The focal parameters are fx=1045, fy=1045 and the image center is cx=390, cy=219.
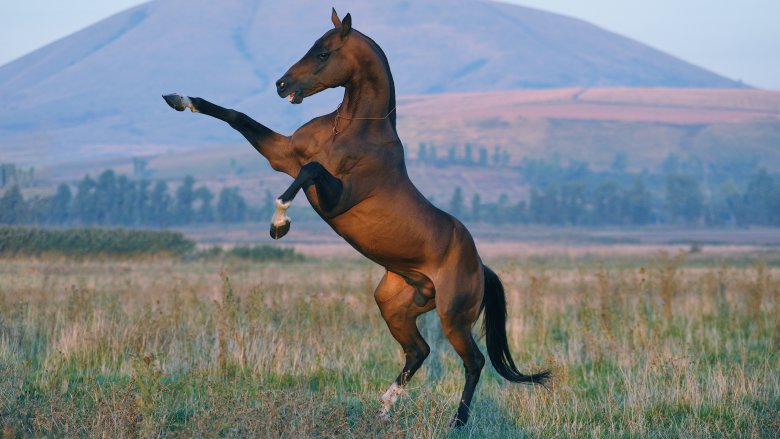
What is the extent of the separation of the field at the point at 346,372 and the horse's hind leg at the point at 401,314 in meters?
0.18

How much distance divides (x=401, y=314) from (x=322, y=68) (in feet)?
7.55

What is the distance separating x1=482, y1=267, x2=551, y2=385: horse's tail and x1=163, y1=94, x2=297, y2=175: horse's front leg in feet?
7.55

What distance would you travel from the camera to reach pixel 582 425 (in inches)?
345

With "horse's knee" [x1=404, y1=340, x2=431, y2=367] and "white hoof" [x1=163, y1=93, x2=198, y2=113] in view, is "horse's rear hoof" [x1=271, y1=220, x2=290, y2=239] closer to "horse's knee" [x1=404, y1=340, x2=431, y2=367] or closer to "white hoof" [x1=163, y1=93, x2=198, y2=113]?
"white hoof" [x1=163, y1=93, x2=198, y2=113]

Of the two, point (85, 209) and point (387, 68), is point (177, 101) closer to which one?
point (387, 68)

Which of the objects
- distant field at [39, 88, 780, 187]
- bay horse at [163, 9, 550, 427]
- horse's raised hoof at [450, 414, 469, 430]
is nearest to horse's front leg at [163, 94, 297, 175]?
bay horse at [163, 9, 550, 427]

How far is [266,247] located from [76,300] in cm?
3049

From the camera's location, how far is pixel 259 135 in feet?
27.5

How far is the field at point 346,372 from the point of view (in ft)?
26.3

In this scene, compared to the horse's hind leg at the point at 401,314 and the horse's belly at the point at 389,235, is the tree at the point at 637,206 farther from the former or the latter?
the horse's belly at the point at 389,235

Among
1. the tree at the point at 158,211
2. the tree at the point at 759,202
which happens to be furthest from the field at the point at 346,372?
the tree at the point at 759,202

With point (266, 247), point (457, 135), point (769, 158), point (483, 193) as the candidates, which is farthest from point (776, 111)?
point (266, 247)

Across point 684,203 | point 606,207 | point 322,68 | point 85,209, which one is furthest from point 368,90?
point 684,203

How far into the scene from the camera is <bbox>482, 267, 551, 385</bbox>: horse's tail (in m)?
9.64
